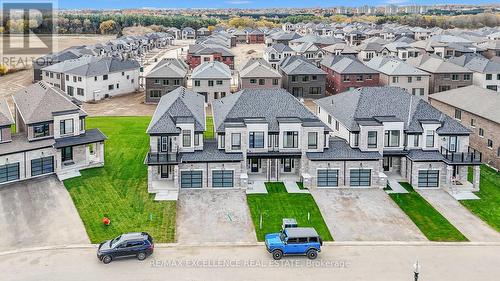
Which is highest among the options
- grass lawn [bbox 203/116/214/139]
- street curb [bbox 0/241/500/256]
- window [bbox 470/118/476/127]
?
window [bbox 470/118/476/127]

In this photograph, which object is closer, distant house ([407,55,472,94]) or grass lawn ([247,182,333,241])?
grass lawn ([247,182,333,241])

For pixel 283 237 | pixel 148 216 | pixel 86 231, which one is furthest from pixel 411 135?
pixel 86 231

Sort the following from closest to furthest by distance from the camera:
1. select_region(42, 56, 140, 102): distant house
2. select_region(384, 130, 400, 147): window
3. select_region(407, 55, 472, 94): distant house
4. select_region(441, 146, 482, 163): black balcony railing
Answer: select_region(441, 146, 482, 163): black balcony railing → select_region(384, 130, 400, 147): window → select_region(42, 56, 140, 102): distant house → select_region(407, 55, 472, 94): distant house

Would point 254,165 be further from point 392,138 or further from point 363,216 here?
point 392,138

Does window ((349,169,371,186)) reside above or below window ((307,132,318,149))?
below

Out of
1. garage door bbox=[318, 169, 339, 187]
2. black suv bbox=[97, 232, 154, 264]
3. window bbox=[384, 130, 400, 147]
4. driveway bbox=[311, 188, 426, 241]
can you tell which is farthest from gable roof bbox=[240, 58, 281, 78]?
black suv bbox=[97, 232, 154, 264]

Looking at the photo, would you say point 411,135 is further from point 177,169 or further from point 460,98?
point 177,169

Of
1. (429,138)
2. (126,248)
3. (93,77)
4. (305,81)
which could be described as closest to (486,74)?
(305,81)

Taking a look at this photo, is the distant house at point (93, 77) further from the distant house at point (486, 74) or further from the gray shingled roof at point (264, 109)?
the distant house at point (486, 74)

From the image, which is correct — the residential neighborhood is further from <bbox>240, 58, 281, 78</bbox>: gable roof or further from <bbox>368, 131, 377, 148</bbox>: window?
<bbox>240, 58, 281, 78</bbox>: gable roof
